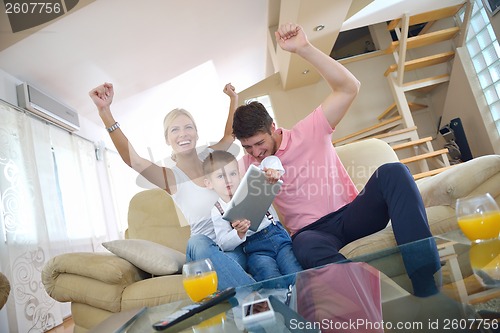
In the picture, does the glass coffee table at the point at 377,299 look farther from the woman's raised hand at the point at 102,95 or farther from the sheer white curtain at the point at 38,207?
the sheer white curtain at the point at 38,207

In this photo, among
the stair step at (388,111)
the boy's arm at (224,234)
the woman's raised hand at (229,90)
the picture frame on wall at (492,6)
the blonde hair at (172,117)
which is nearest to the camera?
the boy's arm at (224,234)

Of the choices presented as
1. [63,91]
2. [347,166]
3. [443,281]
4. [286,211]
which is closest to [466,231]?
[443,281]

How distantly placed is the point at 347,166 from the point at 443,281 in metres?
1.20

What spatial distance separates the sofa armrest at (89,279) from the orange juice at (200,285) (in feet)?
1.75

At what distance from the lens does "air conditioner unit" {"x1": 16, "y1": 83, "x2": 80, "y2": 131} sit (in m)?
3.19

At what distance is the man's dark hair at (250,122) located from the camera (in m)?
1.56

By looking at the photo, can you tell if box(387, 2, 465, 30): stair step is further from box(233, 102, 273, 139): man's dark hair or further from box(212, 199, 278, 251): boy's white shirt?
box(212, 199, 278, 251): boy's white shirt

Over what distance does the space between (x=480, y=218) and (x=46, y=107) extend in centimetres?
341

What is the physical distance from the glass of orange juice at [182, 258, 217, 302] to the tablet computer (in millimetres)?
359

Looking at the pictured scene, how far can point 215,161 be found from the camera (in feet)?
5.52

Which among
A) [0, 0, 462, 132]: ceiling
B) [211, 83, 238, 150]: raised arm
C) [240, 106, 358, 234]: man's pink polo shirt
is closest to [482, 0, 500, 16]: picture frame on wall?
[0, 0, 462, 132]: ceiling

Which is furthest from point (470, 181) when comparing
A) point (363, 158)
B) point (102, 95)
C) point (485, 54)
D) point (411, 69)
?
point (411, 69)

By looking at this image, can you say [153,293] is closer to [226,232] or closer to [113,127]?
[226,232]

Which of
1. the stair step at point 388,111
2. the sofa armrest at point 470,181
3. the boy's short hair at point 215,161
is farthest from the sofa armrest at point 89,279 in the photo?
the stair step at point 388,111
